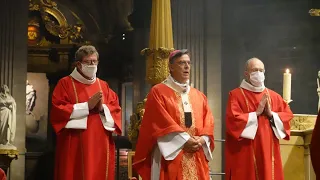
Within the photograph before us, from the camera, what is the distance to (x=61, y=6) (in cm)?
1355

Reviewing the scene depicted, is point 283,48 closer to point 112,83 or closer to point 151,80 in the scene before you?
point 112,83

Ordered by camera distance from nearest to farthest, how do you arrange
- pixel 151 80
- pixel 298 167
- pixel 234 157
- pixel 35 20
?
pixel 234 157 < pixel 298 167 < pixel 151 80 < pixel 35 20

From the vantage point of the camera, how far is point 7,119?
9945 mm

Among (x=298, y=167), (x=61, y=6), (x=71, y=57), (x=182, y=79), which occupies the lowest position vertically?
(x=298, y=167)

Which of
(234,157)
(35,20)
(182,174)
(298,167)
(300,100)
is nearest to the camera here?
(182,174)

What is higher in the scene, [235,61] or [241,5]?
[241,5]

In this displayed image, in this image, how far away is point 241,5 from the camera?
40.7 ft

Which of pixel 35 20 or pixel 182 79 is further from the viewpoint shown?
pixel 35 20

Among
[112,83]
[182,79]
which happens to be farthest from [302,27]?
[182,79]

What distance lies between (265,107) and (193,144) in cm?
142

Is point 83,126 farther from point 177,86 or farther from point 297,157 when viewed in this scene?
point 297,157

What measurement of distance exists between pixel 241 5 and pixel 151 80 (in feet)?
14.3

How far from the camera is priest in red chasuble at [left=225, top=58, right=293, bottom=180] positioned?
23.5ft

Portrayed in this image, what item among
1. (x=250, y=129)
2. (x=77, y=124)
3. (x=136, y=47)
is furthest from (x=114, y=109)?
(x=136, y=47)
